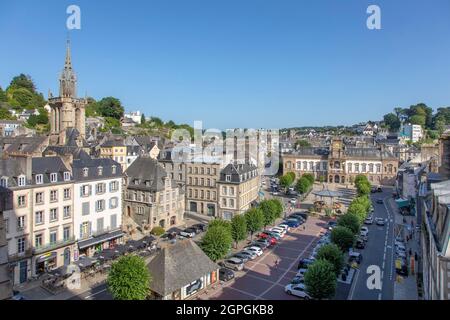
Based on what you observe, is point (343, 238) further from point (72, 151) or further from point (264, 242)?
point (72, 151)

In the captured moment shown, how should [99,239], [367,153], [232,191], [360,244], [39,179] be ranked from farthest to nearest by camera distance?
1. [367,153]
2. [232,191]
3. [360,244]
4. [99,239]
5. [39,179]

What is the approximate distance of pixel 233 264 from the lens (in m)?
Result: 32.5

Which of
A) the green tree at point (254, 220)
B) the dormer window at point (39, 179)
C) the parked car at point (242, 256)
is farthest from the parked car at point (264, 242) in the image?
the dormer window at point (39, 179)

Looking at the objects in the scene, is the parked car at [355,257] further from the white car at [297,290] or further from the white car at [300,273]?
the white car at [297,290]

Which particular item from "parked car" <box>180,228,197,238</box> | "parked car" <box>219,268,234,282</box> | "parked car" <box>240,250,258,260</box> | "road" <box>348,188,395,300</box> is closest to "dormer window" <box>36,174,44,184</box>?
"parked car" <box>180,228,197,238</box>

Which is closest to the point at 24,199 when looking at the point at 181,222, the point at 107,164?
the point at 107,164

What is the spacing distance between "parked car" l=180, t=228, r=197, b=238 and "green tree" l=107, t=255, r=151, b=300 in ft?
62.5

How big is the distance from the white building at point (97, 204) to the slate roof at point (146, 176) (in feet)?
17.6

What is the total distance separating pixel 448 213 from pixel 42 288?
2929cm

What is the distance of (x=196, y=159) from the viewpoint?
54.7m

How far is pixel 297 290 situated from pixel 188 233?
18.9 metres

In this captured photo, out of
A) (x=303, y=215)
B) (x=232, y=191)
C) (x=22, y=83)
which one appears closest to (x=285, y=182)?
(x=303, y=215)

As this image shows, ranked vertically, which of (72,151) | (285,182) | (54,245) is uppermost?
(72,151)
